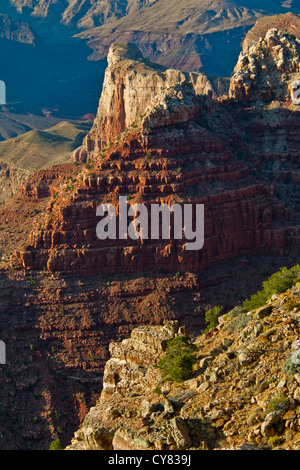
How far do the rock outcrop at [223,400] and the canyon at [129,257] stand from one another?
29786mm

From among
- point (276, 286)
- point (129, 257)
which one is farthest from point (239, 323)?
Result: point (129, 257)

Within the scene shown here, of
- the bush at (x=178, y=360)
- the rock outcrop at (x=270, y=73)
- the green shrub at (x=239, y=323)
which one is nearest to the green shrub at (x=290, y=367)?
the bush at (x=178, y=360)

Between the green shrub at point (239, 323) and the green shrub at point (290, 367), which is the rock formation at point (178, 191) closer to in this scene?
the green shrub at point (239, 323)

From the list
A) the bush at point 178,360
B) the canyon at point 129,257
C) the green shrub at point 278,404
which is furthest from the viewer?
the canyon at point 129,257

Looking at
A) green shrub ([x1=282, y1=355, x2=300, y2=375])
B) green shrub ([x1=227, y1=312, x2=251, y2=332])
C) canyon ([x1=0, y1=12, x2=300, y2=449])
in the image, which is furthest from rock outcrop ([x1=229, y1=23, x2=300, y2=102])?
green shrub ([x1=282, y1=355, x2=300, y2=375])

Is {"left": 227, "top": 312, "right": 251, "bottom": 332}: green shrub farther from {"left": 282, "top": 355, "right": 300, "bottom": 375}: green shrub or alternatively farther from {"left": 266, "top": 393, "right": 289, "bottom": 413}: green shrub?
{"left": 266, "top": 393, "right": 289, "bottom": 413}: green shrub

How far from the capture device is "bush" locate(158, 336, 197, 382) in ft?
150

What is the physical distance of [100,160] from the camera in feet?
301

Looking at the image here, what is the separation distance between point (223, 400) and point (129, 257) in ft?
159

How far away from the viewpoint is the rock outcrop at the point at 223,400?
3766cm

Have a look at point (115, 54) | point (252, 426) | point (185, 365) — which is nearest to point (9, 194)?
point (115, 54)

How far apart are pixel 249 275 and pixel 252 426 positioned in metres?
53.7

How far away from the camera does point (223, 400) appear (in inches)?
1593
